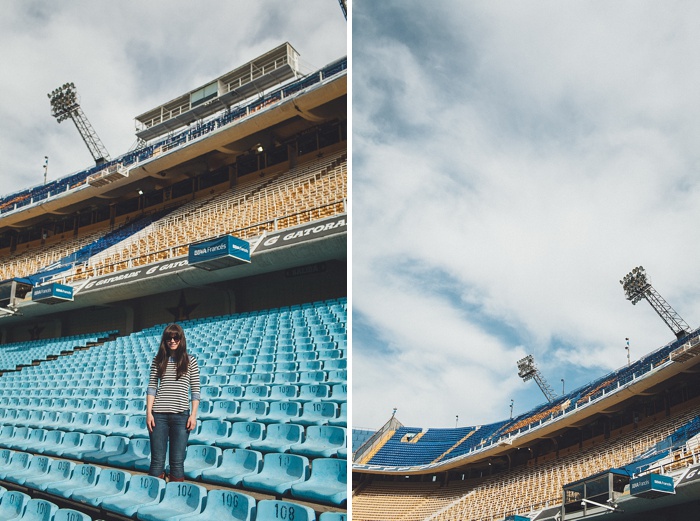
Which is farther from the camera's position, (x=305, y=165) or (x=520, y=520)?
(x=305, y=165)

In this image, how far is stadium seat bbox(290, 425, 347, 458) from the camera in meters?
3.26

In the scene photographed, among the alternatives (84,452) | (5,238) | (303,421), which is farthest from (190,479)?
(5,238)

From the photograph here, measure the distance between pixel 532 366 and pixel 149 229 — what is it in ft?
73.3

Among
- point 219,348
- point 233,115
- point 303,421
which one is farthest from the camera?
point 233,115

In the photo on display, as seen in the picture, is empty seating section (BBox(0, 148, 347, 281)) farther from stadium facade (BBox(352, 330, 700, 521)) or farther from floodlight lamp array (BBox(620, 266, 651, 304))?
floodlight lamp array (BBox(620, 266, 651, 304))

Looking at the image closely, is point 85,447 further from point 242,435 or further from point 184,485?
point 184,485

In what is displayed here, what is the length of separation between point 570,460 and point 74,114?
19.4 metres

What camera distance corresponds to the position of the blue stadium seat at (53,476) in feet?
11.0

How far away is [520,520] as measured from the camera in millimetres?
10227

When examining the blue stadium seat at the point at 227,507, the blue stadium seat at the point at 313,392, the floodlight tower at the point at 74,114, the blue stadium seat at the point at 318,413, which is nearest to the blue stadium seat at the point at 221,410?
the blue stadium seat at the point at 313,392

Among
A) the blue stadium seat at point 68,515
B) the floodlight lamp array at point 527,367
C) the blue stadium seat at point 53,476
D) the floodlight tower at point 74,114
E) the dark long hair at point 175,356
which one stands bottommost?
the blue stadium seat at point 68,515

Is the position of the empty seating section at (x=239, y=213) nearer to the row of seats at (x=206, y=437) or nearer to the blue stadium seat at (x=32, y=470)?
the row of seats at (x=206, y=437)

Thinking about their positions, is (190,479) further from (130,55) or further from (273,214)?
(273,214)

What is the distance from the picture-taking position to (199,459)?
342cm
